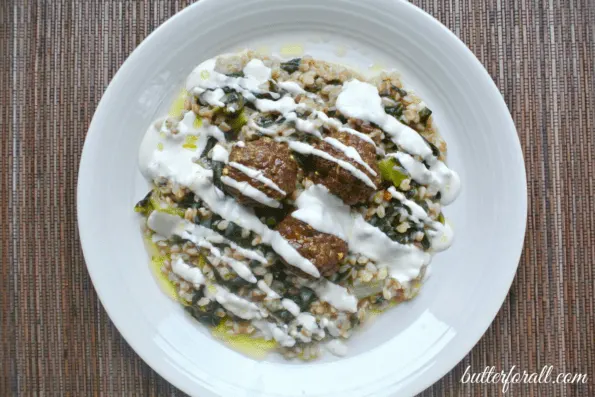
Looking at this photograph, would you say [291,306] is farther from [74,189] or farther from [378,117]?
[74,189]

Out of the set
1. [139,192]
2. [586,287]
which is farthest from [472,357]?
[139,192]

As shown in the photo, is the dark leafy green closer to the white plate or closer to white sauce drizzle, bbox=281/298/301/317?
the white plate

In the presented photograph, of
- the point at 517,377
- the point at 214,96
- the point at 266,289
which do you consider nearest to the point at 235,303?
the point at 266,289

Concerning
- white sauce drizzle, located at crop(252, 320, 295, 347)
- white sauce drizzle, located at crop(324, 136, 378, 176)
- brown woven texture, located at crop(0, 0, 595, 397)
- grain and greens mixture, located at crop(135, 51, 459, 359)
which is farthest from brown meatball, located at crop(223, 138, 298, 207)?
brown woven texture, located at crop(0, 0, 595, 397)

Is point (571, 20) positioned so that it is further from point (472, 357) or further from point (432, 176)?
point (472, 357)

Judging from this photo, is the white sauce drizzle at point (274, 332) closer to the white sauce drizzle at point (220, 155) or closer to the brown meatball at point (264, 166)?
the brown meatball at point (264, 166)
